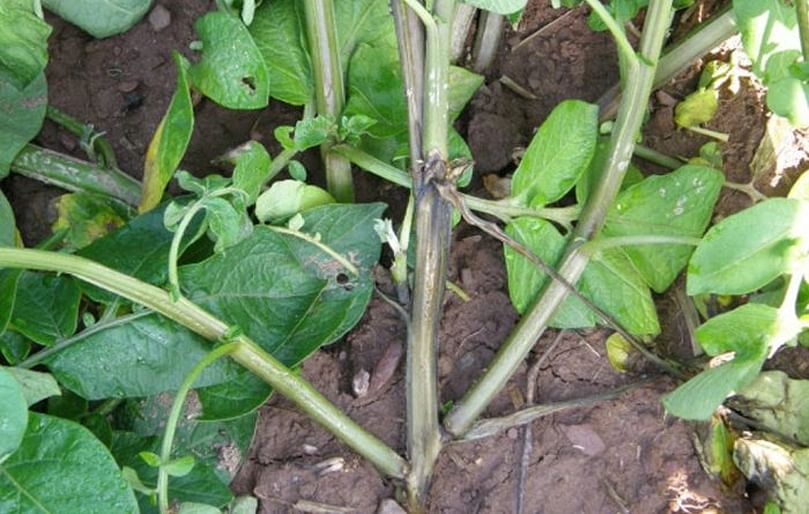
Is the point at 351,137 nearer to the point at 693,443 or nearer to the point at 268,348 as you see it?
the point at 268,348

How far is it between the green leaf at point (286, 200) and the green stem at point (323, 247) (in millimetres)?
18

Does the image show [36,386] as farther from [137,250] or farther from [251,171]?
[251,171]

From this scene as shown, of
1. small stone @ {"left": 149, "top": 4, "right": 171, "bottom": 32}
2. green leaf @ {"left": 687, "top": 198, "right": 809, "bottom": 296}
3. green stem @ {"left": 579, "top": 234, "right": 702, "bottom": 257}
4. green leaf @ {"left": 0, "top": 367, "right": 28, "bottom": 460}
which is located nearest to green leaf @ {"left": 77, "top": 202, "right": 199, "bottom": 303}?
green leaf @ {"left": 0, "top": 367, "right": 28, "bottom": 460}

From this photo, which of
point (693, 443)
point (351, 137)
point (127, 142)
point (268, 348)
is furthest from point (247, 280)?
point (693, 443)

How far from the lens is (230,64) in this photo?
1.24 m

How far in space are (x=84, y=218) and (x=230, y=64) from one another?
31cm

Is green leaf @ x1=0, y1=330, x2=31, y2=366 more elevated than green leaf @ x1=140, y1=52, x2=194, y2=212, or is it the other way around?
green leaf @ x1=140, y1=52, x2=194, y2=212

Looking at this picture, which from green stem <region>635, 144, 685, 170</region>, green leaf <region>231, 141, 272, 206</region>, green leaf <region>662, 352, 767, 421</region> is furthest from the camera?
green stem <region>635, 144, 685, 170</region>

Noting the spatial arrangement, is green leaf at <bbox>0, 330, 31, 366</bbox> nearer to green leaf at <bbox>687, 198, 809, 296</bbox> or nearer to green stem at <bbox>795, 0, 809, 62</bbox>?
green leaf at <bbox>687, 198, 809, 296</bbox>

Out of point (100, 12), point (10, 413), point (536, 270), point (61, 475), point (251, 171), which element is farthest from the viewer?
point (100, 12)

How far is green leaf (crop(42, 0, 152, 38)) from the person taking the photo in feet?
4.63

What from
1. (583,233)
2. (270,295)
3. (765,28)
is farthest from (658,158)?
(270,295)

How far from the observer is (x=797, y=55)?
1.12 m

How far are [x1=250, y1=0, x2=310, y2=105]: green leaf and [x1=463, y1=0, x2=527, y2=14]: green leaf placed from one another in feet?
1.06
